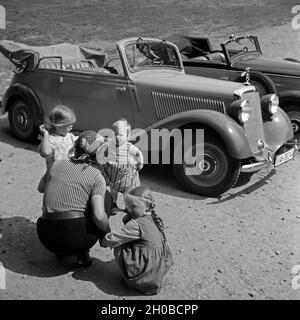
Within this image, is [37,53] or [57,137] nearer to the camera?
[57,137]

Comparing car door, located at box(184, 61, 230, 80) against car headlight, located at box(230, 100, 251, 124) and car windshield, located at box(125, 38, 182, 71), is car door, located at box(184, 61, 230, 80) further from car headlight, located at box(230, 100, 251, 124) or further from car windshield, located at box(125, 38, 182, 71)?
car headlight, located at box(230, 100, 251, 124)

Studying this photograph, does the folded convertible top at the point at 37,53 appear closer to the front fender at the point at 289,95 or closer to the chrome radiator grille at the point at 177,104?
the chrome radiator grille at the point at 177,104

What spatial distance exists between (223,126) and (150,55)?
6.43 feet

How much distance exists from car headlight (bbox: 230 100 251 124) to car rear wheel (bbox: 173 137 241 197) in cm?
39

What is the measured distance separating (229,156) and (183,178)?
619mm

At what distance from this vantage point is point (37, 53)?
7199mm

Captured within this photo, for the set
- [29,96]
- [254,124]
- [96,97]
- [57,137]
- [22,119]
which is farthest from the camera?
[22,119]

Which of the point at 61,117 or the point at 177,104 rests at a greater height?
the point at 177,104

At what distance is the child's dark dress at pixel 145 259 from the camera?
3.69m

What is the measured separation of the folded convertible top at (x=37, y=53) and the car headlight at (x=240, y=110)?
3.12m

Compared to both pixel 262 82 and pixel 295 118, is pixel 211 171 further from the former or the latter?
pixel 262 82

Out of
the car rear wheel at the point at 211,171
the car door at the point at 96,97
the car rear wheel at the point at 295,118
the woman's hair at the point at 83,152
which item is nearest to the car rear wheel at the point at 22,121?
the car door at the point at 96,97

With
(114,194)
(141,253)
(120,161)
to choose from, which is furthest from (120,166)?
(141,253)

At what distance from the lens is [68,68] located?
7266mm
